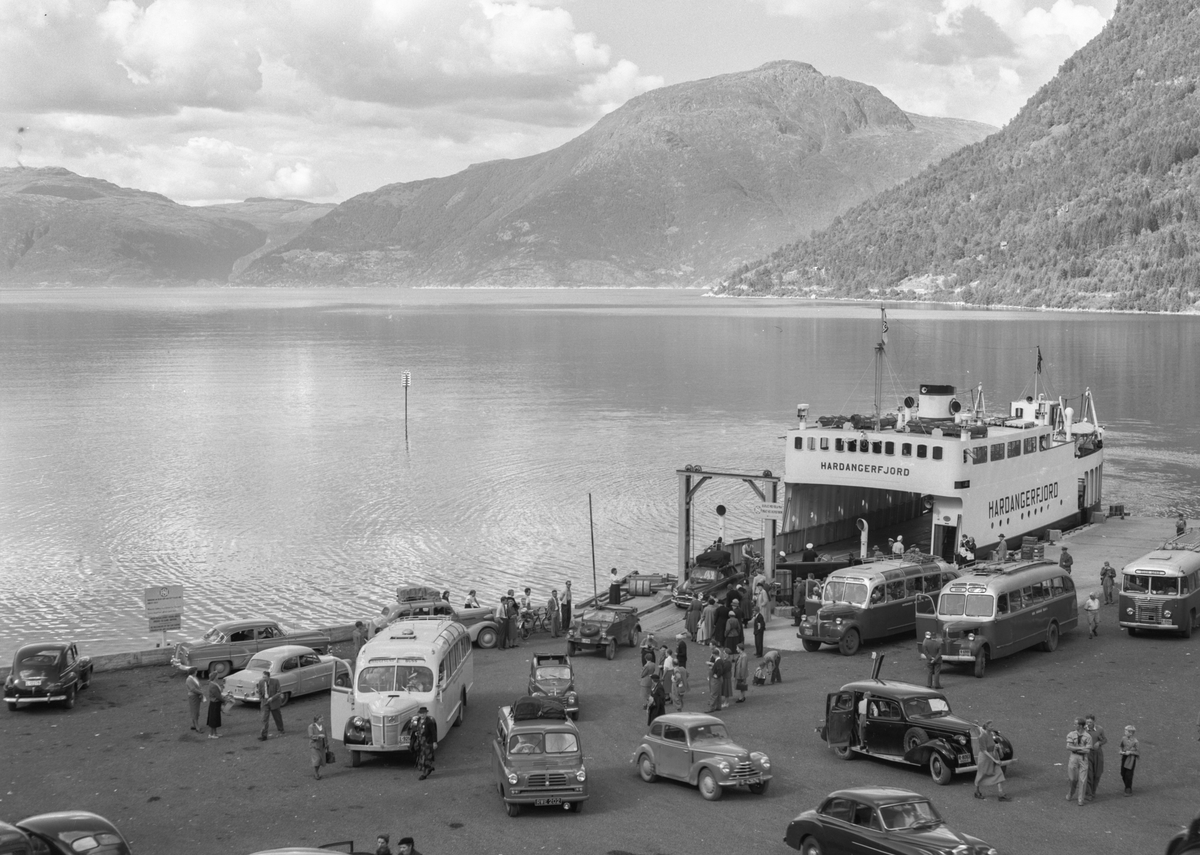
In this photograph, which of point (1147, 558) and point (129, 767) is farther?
point (1147, 558)

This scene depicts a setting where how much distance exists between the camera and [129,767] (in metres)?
24.0

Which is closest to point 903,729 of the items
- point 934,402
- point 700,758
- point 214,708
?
point 700,758

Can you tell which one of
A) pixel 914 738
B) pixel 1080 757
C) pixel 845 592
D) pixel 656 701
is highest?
pixel 845 592

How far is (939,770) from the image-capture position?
22.6m

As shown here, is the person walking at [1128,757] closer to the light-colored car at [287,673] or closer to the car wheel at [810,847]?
the car wheel at [810,847]

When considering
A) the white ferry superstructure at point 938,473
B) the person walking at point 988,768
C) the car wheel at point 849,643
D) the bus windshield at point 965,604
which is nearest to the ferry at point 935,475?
the white ferry superstructure at point 938,473

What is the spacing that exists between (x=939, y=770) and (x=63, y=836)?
14253 millimetres

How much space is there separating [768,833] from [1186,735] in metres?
10.2

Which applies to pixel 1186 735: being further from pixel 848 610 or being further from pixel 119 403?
pixel 119 403

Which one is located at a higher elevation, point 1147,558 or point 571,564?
point 1147,558

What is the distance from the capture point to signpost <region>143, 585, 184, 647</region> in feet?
118

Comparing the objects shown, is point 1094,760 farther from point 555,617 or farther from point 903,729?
point 555,617

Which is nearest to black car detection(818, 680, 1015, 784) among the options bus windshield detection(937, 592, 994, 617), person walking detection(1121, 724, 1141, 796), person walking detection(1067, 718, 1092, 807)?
person walking detection(1067, 718, 1092, 807)

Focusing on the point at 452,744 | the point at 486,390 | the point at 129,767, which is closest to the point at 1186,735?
the point at 452,744
